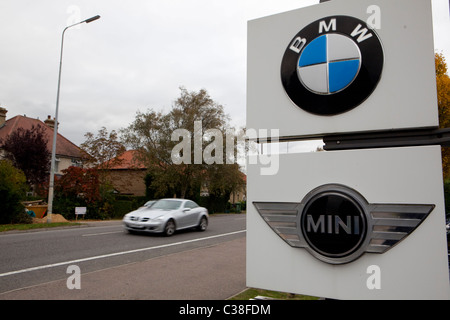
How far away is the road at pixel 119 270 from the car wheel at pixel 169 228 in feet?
4.95

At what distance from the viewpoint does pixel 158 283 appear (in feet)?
17.7

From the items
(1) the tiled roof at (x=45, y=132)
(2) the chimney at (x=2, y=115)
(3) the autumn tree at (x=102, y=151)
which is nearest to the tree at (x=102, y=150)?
(3) the autumn tree at (x=102, y=151)

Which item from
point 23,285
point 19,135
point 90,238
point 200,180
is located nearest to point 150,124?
point 200,180

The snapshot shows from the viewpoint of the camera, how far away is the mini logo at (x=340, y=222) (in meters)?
1.55

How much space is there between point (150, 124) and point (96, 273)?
27734 millimetres

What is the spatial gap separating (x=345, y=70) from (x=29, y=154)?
3054cm

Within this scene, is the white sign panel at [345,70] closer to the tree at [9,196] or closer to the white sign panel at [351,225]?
the white sign panel at [351,225]

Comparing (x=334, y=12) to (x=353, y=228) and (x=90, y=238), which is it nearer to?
(x=353, y=228)

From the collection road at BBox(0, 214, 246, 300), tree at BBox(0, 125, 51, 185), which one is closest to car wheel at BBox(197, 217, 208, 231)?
road at BBox(0, 214, 246, 300)

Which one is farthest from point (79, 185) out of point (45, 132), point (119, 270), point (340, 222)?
point (340, 222)

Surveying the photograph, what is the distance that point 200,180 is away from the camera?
3331 cm

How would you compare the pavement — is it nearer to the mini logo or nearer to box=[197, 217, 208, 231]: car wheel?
the mini logo

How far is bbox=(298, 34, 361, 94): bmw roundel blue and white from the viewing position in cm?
168

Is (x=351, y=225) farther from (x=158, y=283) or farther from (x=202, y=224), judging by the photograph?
(x=202, y=224)
